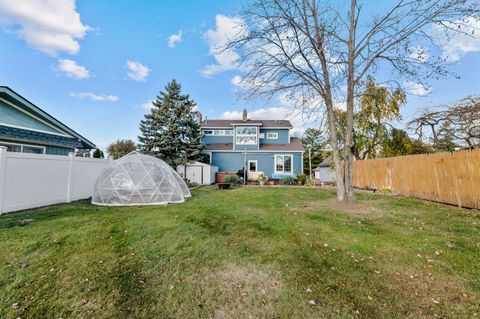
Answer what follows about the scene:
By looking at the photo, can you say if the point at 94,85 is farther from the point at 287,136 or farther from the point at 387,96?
the point at 387,96

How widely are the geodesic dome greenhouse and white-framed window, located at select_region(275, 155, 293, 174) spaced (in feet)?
47.1

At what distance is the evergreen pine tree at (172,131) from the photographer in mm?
20253

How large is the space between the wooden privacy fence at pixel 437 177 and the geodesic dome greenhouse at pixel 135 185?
409 inches

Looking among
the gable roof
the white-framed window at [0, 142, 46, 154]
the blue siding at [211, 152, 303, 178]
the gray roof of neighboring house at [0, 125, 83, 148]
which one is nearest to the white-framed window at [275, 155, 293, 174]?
the blue siding at [211, 152, 303, 178]

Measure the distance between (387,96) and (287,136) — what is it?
32.0 feet

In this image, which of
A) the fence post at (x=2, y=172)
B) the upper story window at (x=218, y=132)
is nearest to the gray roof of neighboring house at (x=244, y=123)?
the upper story window at (x=218, y=132)

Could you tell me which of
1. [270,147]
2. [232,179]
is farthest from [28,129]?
[270,147]

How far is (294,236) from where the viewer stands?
4887mm

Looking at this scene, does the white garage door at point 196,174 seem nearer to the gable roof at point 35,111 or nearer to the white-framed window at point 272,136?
the gable roof at point 35,111

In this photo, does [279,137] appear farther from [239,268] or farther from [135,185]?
[239,268]

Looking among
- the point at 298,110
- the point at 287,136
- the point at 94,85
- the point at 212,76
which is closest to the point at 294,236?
the point at 298,110

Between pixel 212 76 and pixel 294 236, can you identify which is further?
pixel 212 76

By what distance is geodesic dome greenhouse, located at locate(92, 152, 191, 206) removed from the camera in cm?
900

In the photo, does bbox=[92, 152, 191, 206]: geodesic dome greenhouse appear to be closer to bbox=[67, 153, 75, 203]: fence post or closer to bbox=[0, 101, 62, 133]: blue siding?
bbox=[67, 153, 75, 203]: fence post
